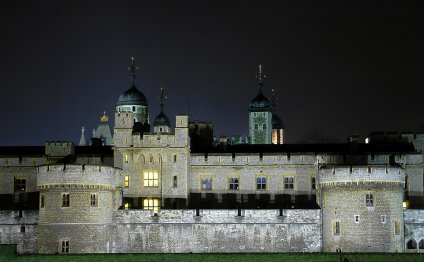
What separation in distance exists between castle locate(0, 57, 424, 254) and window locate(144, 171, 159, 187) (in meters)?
0.10

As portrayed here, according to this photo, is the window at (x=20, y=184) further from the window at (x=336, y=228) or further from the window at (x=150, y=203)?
the window at (x=336, y=228)

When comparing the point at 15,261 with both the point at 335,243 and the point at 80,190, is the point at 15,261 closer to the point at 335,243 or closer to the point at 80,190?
the point at 80,190

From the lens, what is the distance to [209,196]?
313 ft

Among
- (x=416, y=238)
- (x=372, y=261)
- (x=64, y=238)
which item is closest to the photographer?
(x=372, y=261)

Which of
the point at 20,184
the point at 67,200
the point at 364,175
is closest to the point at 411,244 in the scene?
the point at 364,175

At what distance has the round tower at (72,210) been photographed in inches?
3216

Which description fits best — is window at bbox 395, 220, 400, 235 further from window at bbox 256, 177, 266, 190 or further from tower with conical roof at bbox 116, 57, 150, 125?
tower with conical roof at bbox 116, 57, 150, 125

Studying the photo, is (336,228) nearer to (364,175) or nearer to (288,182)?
(364,175)

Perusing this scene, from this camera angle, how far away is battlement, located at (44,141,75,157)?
97.4 meters

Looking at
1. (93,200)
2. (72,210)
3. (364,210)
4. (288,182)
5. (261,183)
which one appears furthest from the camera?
(261,183)

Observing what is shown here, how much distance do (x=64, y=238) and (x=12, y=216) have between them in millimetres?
7879

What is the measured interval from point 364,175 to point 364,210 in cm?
324

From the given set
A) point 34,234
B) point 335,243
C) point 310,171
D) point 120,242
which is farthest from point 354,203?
point 34,234

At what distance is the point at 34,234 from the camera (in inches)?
3396
